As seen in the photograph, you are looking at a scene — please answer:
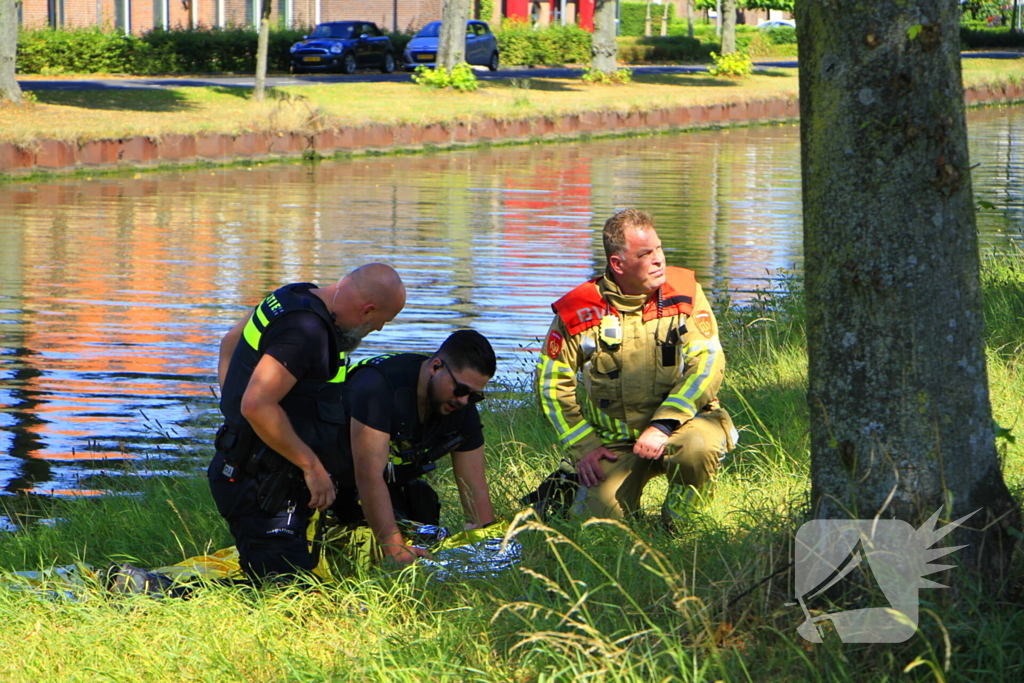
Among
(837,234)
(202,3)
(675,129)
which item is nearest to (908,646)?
(837,234)

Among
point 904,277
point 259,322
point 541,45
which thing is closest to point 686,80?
point 541,45

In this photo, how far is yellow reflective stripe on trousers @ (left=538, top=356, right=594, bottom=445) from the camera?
517cm

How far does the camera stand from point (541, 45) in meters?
51.3

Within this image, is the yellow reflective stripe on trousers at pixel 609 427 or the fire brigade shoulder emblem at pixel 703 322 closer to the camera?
the fire brigade shoulder emblem at pixel 703 322

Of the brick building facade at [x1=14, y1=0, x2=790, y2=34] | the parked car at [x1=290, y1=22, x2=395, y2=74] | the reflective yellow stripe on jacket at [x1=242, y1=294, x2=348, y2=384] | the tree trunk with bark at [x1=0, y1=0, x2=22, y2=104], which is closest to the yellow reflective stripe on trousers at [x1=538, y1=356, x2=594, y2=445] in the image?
the reflective yellow stripe on jacket at [x1=242, y1=294, x2=348, y2=384]

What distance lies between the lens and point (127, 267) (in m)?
13.3

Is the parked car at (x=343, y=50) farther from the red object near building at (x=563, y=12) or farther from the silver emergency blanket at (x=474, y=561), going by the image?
the silver emergency blanket at (x=474, y=561)

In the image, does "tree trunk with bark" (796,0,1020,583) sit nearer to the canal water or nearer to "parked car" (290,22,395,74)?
the canal water

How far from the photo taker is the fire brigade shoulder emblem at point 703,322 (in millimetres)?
5021

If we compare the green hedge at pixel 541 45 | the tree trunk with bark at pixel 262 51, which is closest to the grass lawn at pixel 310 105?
the tree trunk with bark at pixel 262 51

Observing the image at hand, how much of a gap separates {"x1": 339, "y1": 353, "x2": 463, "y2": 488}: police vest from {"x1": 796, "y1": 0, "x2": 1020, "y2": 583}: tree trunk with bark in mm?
1632

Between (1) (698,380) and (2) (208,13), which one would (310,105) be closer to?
(2) (208,13)

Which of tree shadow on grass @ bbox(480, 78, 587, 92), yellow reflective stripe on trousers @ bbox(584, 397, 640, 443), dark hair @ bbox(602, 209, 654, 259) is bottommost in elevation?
yellow reflective stripe on trousers @ bbox(584, 397, 640, 443)

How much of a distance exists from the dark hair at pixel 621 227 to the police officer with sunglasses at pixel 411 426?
26.2 inches
